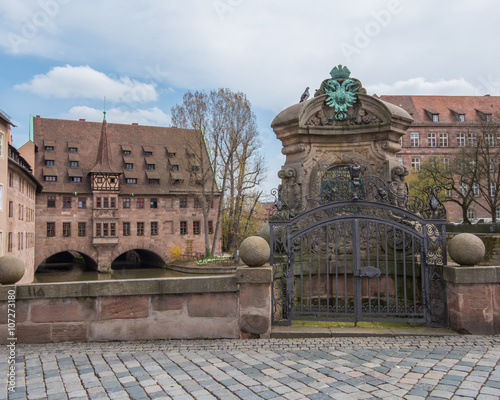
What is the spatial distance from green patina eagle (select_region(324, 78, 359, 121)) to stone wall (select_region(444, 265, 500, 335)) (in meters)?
3.17

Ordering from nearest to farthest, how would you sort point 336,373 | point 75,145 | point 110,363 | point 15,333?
point 336,373 < point 110,363 < point 15,333 < point 75,145

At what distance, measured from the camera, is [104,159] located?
4525 centimetres

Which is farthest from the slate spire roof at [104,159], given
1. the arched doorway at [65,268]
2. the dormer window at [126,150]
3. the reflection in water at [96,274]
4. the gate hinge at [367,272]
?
the gate hinge at [367,272]

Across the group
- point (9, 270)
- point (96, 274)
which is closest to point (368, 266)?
point (9, 270)

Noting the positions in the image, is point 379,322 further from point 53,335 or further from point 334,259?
point 53,335

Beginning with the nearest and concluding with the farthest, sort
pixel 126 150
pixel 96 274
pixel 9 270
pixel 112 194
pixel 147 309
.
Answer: pixel 9 270, pixel 147 309, pixel 96 274, pixel 112 194, pixel 126 150

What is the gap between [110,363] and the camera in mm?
4637

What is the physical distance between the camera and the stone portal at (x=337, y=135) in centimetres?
754

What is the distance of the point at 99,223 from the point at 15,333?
130 ft

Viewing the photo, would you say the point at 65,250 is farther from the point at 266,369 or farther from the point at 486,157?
the point at 266,369

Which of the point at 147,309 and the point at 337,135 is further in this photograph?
the point at 337,135

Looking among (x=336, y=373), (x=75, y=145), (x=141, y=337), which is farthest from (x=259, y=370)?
(x=75, y=145)

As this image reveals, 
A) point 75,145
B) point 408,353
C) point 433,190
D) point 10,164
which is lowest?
point 408,353

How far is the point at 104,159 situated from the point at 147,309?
1650 inches
